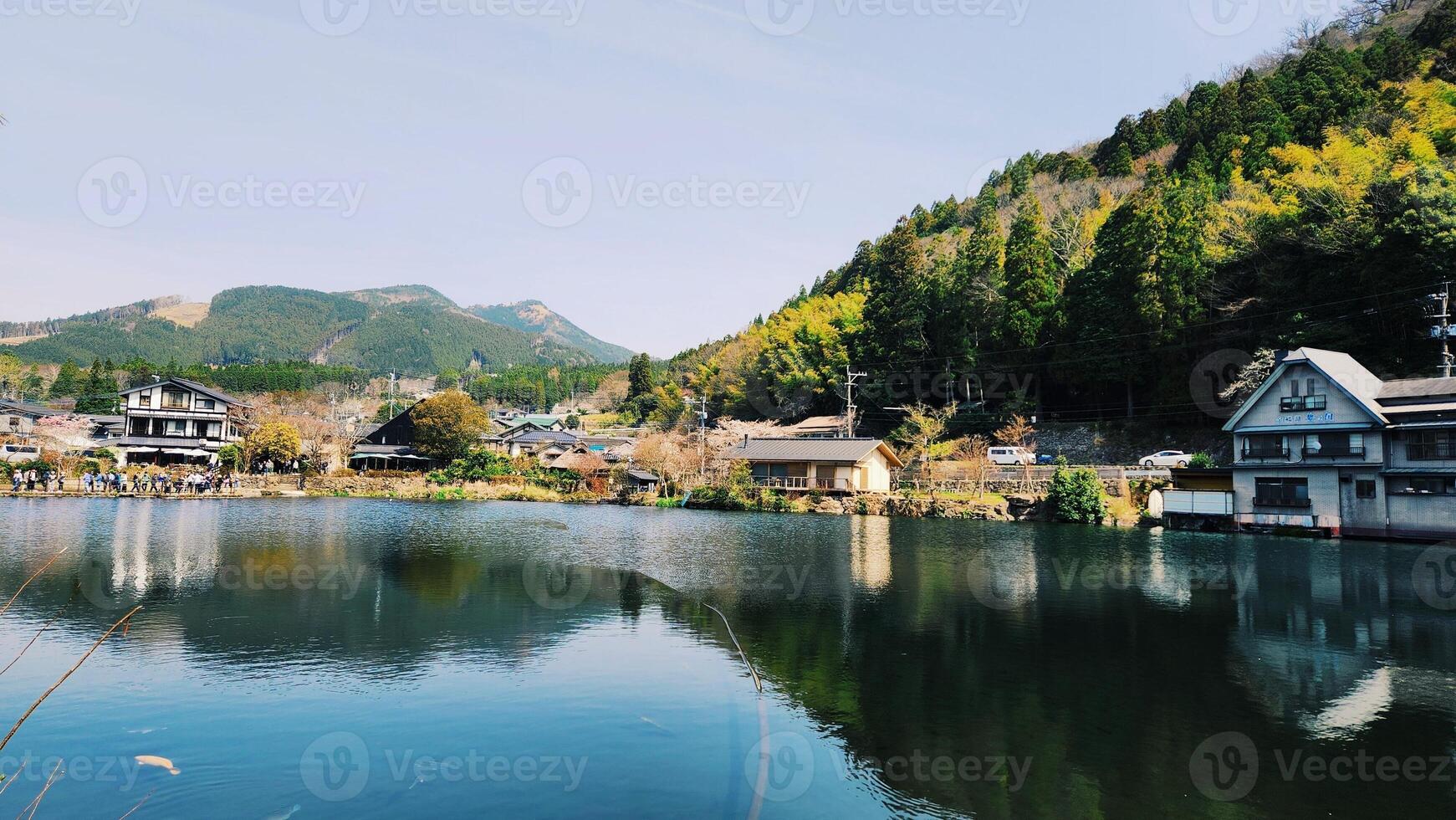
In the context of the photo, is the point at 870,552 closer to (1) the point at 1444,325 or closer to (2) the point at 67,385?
(1) the point at 1444,325

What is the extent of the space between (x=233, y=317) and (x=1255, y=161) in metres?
211

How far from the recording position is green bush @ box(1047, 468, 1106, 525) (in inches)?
1154

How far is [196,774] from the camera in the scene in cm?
681

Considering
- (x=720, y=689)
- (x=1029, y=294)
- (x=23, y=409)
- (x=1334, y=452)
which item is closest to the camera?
(x=720, y=689)

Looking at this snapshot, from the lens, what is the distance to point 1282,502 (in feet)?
84.4

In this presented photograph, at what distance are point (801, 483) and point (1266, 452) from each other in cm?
1839

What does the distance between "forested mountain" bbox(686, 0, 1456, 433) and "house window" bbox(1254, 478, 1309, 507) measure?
7.42m

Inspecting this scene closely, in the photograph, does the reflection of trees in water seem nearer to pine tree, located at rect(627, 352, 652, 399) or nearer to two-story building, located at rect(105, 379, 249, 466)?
two-story building, located at rect(105, 379, 249, 466)

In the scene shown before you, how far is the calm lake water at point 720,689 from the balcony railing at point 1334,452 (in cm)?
666

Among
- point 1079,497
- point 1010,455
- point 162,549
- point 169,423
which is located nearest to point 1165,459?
point 1079,497

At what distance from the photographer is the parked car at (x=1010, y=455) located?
3675cm

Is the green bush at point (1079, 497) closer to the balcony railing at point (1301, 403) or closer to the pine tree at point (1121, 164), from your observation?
the balcony railing at point (1301, 403)

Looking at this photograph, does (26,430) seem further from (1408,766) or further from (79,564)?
(1408,766)

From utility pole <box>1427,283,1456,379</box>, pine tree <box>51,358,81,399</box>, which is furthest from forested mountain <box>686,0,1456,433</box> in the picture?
pine tree <box>51,358,81,399</box>
